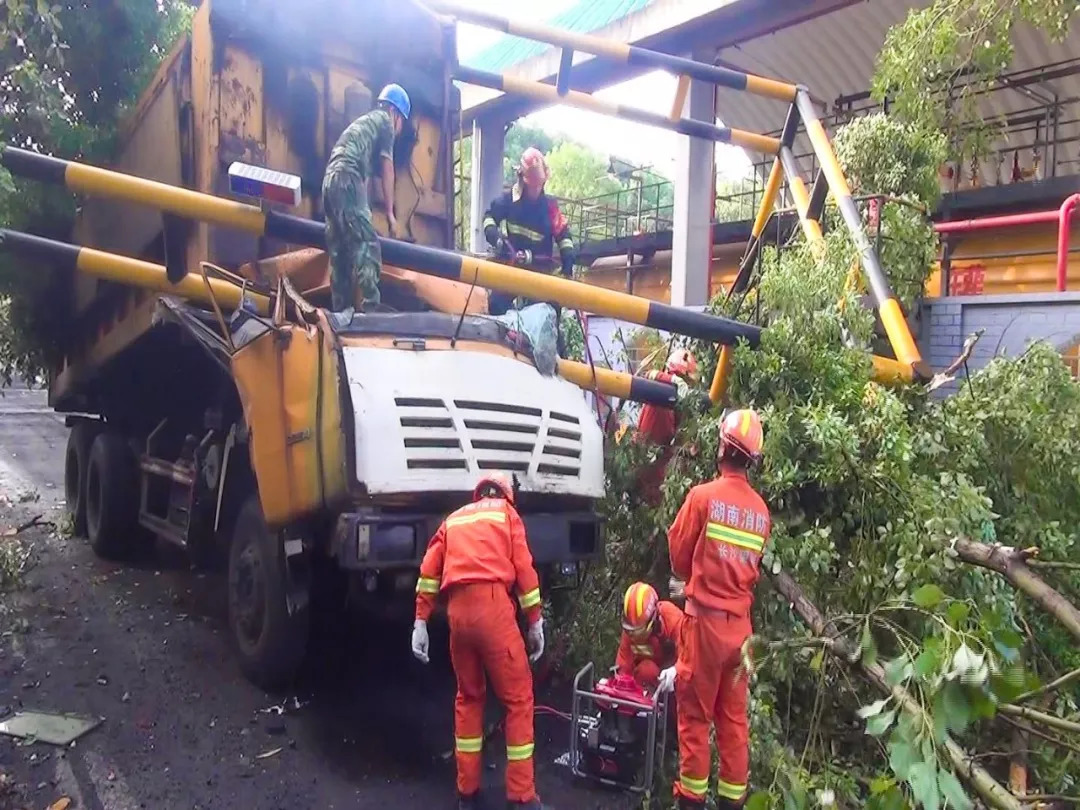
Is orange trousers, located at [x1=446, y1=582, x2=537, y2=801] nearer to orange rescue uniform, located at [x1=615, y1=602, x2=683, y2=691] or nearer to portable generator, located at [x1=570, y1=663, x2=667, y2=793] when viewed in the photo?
portable generator, located at [x1=570, y1=663, x2=667, y2=793]

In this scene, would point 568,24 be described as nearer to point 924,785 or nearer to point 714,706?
point 714,706

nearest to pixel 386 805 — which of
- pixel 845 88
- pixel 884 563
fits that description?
pixel 884 563

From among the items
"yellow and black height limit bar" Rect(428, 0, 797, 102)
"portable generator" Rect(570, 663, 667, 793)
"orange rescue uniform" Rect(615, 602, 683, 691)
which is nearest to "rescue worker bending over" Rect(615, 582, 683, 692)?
"orange rescue uniform" Rect(615, 602, 683, 691)

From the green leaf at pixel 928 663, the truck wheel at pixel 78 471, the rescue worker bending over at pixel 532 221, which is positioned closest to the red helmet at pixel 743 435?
the green leaf at pixel 928 663

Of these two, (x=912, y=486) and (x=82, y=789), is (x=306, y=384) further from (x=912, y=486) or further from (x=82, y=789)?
(x=912, y=486)

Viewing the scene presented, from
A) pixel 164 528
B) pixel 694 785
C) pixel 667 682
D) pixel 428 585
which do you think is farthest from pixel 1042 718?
pixel 164 528

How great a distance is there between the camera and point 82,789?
143 inches

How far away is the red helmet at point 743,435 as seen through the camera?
353cm

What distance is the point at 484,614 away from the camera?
11.3 feet

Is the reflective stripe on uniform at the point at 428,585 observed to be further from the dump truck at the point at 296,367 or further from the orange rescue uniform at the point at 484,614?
the dump truck at the point at 296,367

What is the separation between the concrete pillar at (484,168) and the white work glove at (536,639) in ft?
35.5

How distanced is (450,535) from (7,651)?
10.6 ft

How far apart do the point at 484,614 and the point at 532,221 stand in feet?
11.5

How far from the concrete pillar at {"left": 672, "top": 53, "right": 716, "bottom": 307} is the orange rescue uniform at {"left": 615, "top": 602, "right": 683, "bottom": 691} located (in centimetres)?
705
